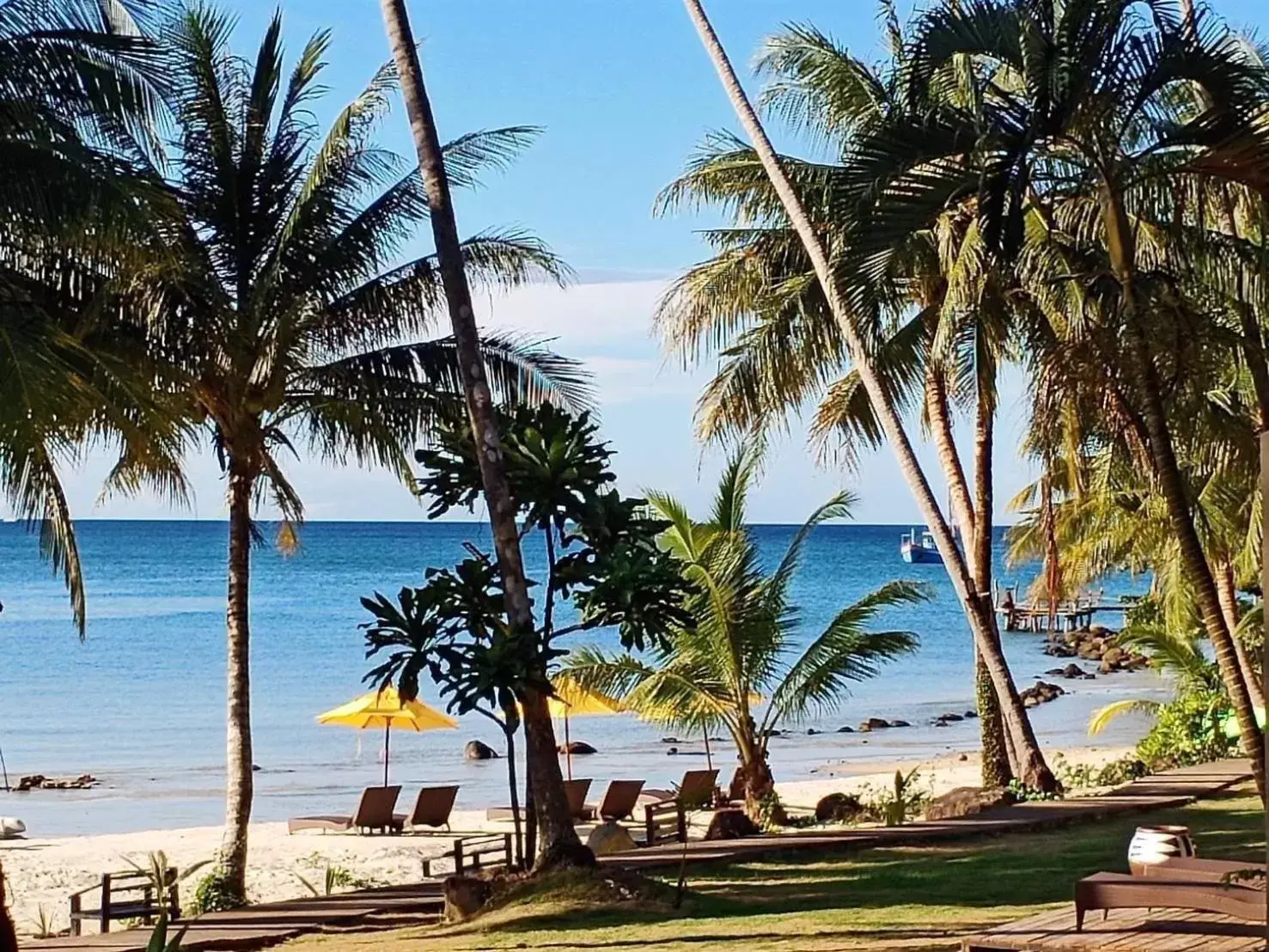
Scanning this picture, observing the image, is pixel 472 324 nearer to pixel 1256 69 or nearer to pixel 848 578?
pixel 1256 69

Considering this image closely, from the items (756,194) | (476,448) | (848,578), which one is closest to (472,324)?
(476,448)

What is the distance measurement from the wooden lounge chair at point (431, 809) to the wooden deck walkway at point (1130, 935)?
Result: 544 inches

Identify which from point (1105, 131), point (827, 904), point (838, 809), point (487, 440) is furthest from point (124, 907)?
point (1105, 131)

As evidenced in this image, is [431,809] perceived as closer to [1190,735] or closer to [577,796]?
[577,796]

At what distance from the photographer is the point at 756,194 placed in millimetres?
18328

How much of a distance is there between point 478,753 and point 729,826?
63.9 feet

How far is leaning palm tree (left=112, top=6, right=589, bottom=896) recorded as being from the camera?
1453 cm

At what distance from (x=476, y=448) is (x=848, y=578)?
283ft

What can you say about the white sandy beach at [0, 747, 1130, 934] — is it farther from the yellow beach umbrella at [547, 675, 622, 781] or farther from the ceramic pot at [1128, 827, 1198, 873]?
the ceramic pot at [1128, 827, 1198, 873]

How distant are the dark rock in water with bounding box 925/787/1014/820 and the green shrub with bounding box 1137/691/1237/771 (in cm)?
363

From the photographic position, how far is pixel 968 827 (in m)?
12.6

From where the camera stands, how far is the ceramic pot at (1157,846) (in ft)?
25.4

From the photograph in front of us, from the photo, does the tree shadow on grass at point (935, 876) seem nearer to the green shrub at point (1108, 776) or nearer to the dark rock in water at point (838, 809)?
the dark rock in water at point (838, 809)

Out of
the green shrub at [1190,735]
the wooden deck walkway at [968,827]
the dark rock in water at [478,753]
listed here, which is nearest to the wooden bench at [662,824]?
the wooden deck walkway at [968,827]
